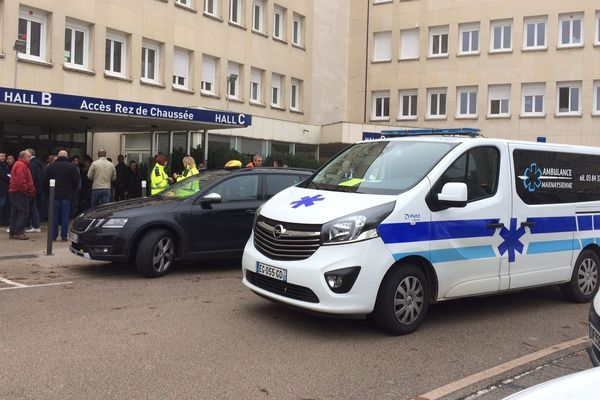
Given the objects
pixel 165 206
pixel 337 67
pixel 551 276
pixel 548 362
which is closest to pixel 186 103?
pixel 337 67

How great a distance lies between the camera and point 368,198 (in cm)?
578

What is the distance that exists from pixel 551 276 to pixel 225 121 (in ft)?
38.5

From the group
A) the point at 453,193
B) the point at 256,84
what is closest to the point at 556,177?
the point at 453,193

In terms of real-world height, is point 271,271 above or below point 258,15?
below

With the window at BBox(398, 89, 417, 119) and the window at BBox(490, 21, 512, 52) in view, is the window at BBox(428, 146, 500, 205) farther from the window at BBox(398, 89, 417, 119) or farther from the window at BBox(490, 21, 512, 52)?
the window at BBox(398, 89, 417, 119)

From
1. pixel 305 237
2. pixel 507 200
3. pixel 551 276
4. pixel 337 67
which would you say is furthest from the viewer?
pixel 337 67

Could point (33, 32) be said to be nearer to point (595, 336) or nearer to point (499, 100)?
point (595, 336)

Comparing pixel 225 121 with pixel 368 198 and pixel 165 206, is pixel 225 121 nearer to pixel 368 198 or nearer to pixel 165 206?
pixel 165 206

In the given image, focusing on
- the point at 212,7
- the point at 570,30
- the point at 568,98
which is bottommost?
the point at 568,98

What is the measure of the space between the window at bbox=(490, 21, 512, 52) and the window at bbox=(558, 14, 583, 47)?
262 cm

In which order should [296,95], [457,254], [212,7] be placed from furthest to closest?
[296,95], [212,7], [457,254]

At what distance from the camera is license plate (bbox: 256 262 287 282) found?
224 inches

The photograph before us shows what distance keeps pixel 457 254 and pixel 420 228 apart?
23.2 inches

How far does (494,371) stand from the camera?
16.3 feet
